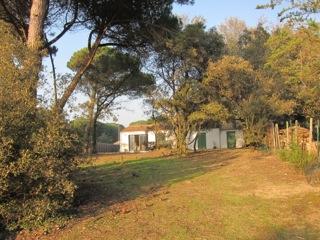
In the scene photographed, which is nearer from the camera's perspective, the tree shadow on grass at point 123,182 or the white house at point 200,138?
the tree shadow on grass at point 123,182

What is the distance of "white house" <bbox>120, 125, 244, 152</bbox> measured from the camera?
125 feet

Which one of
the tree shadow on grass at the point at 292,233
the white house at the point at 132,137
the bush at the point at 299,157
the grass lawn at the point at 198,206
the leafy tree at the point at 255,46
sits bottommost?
the tree shadow on grass at the point at 292,233

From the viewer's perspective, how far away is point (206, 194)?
10.3 meters

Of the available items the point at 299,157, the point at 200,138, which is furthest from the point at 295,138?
the point at 200,138

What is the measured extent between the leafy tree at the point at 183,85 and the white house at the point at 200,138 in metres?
0.95

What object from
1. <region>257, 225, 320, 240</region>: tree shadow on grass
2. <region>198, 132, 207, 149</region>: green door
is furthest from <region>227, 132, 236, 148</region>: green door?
<region>257, 225, 320, 240</region>: tree shadow on grass

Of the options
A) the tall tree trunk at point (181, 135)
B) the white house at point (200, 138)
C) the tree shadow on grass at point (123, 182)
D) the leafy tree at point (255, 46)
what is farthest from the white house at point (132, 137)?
the tree shadow on grass at point (123, 182)

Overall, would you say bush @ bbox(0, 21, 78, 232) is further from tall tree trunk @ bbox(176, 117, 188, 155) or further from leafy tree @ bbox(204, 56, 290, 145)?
leafy tree @ bbox(204, 56, 290, 145)

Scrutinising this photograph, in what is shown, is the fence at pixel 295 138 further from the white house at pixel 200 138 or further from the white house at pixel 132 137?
the white house at pixel 132 137

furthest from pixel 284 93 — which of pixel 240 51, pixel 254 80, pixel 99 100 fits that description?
pixel 99 100

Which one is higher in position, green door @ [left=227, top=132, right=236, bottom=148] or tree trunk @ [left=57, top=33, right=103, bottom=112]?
tree trunk @ [left=57, top=33, right=103, bottom=112]

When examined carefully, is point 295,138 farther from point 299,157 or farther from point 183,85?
point 183,85

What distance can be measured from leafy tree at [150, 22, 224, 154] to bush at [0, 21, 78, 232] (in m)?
12.2

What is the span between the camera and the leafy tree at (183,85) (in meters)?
21.8
